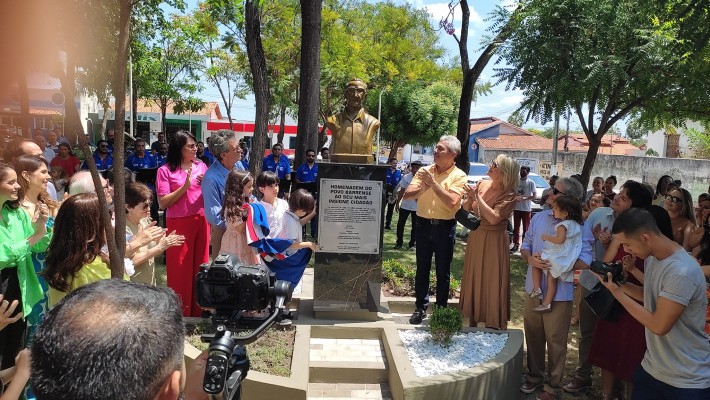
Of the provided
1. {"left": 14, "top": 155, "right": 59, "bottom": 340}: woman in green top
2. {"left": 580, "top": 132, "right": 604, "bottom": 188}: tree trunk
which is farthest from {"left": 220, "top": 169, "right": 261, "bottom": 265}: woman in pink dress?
{"left": 580, "top": 132, "right": 604, "bottom": 188}: tree trunk

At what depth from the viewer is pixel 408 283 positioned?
6910 millimetres

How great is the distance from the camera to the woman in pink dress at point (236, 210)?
504 cm

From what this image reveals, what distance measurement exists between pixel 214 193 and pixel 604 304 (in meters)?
3.45

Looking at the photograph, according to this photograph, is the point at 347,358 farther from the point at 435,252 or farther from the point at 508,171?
the point at 508,171

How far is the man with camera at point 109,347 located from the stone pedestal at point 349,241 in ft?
14.2

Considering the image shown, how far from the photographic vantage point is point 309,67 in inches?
378

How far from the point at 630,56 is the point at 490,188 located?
18.3 feet

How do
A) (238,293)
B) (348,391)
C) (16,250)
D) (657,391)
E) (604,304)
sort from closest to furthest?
(238,293) < (657,391) < (16,250) < (604,304) < (348,391)

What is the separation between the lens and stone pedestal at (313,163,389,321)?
226 inches

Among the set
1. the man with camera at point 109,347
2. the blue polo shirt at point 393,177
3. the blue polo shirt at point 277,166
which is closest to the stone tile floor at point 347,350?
the man with camera at point 109,347

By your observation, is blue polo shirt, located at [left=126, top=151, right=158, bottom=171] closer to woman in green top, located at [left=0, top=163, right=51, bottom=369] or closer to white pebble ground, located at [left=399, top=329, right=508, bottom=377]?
woman in green top, located at [left=0, top=163, right=51, bottom=369]

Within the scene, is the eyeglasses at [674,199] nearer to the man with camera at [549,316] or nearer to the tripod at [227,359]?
the man with camera at [549,316]

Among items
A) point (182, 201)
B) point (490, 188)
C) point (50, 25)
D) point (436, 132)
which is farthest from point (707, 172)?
point (50, 25)

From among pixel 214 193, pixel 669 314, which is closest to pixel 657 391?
pixel 669 314
